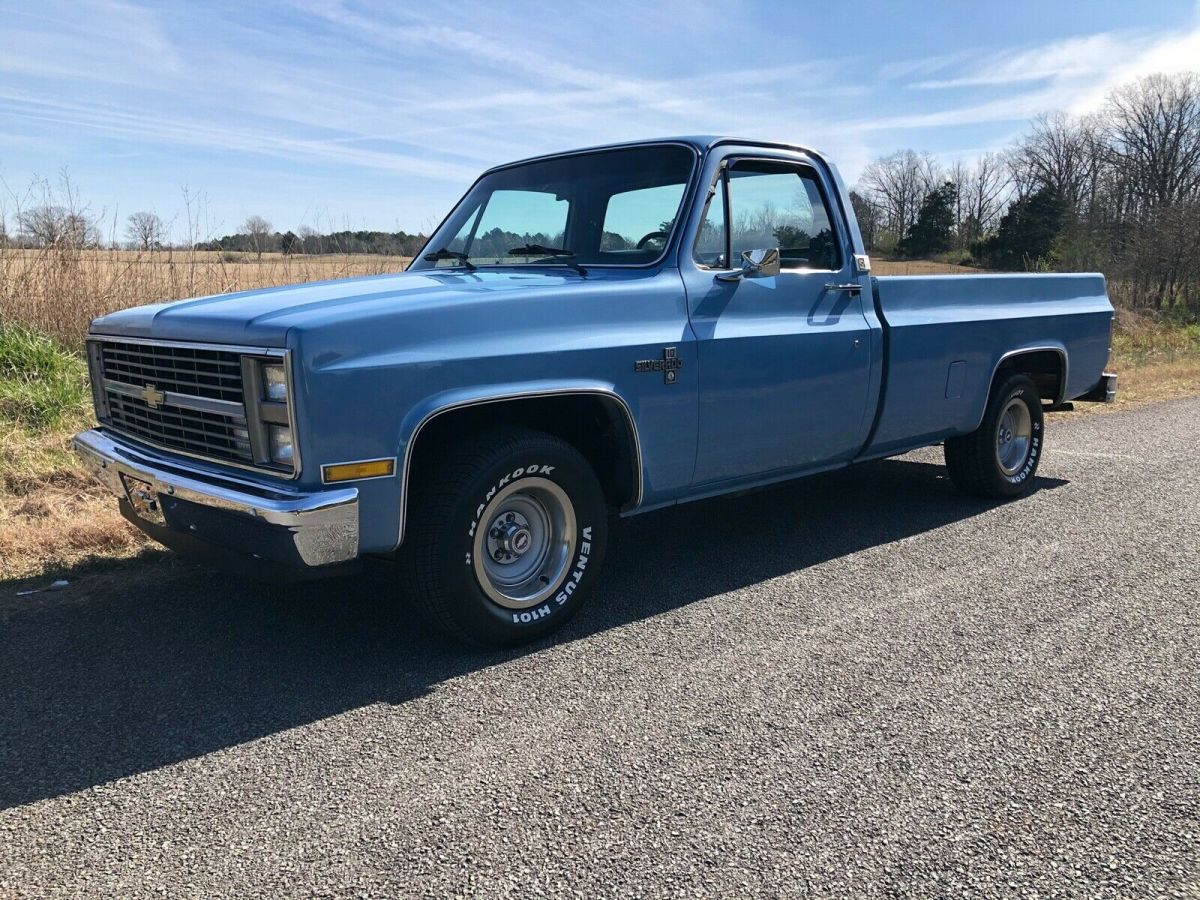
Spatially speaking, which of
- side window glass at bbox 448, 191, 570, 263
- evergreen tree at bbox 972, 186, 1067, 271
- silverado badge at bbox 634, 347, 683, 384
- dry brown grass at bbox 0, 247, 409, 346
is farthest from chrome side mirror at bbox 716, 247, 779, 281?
evergreen tree at bbox 972, 186, 1067, 271

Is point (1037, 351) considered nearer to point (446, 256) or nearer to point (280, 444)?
point (446, 256)

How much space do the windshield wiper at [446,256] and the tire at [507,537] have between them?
5.07 ft

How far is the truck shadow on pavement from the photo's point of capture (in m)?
2.94

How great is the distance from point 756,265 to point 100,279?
6732mm

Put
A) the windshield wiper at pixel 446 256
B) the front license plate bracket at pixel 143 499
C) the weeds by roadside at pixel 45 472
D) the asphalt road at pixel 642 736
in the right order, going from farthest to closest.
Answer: the windshield wiper at pixel 446 256 < the weeds by roadside at pixel 45 472 < the front license plate bracket at pixel 143 499 < the asphalt road at pixel 642 736

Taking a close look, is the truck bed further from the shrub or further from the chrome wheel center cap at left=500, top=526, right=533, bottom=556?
the shrub

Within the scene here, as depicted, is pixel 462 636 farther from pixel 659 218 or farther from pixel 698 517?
pixel 698 517

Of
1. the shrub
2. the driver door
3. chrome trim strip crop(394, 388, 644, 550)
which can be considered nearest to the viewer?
chrome trim strip crop(394, 388, 644, 550)

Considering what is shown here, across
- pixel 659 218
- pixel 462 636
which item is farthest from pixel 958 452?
pixel 462 636

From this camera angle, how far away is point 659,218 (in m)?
4.34

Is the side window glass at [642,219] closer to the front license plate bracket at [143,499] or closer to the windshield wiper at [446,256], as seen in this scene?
the windshield wiper at [446,256]

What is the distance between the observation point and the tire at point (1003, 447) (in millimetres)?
5871

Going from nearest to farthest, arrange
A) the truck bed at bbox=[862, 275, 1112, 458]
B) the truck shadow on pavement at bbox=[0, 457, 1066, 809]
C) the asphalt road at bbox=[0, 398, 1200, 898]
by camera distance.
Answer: the asphalt road at bbox=[0, 398, 1200, 898]
the truck shadow on pavement at bbox=[0, 457, 1066, 809]
the truck bed at bbox=[862, 275, 1112, 458]

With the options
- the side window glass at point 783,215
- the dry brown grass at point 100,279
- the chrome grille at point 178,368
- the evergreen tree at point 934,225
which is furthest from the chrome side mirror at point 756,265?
the evergreen tree at point 934,225
